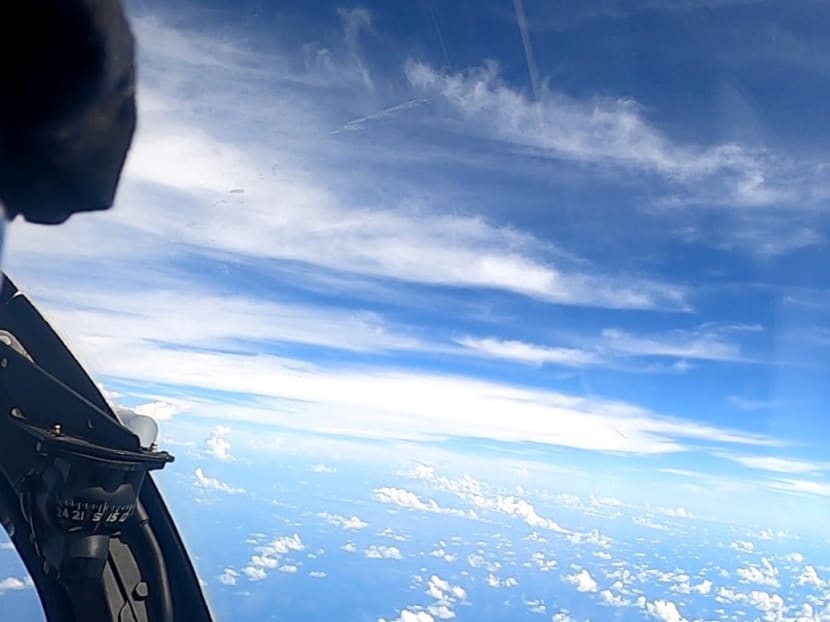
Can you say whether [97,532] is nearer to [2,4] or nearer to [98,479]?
[98,479]

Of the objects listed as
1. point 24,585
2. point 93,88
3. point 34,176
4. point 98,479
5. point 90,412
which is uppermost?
point 93,88

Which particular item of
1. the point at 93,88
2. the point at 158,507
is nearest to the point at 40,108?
the point at 93,88

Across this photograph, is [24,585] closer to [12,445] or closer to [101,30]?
[12,445]

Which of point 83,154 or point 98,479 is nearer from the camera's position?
point 83,154

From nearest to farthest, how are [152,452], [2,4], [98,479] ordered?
[2,4] → [98,479] → [152,452]

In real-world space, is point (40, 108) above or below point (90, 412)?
above

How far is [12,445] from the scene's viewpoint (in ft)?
7.96

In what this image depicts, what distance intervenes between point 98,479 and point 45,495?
17 cm

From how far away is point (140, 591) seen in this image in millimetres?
2766

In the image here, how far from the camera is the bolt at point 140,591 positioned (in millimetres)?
2756

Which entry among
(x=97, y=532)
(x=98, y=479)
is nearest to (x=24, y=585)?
(x=97, y=532)

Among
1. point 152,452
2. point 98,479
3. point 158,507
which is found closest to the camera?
point 98,479

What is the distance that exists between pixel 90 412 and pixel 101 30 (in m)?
1.75

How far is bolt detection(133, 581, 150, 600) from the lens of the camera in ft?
9.04
